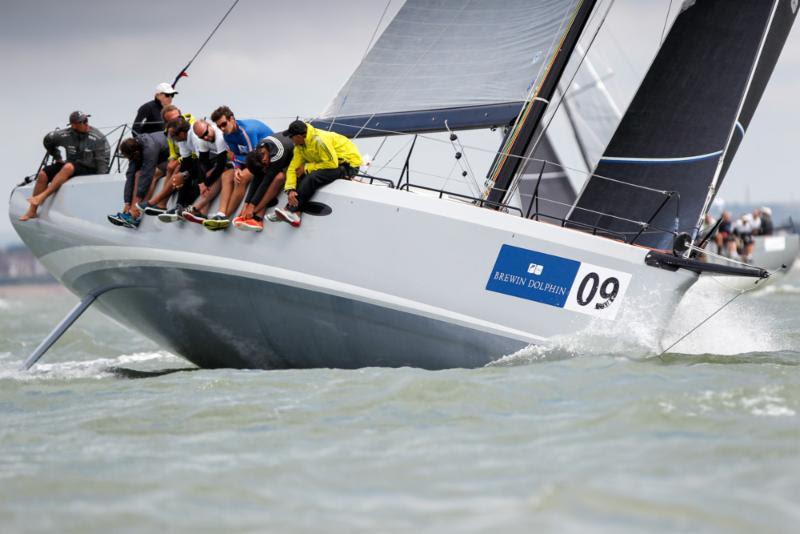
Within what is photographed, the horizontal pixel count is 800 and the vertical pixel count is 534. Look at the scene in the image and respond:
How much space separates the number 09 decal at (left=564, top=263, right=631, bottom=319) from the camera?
313 inches

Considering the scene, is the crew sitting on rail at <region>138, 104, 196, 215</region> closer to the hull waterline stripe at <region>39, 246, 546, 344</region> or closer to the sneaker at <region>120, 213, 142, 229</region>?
the sneaker at <region>120, 213, 142, 229</region>

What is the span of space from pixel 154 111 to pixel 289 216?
247 cm

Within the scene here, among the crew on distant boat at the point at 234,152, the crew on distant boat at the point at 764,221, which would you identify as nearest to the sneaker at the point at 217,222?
the crew on distant boat at the point at 234,152

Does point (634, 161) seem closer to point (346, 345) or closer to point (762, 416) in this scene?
point (346, 345)

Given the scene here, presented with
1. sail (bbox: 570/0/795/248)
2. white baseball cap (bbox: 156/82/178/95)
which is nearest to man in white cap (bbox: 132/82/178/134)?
white baseball cap (bbox: 156/82/178/95)

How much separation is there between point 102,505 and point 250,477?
0.64m

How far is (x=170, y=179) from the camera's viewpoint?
9.20 meters

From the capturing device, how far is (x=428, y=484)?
195 inches

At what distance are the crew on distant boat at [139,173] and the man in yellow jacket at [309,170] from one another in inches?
58.1

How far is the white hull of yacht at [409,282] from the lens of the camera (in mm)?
7977

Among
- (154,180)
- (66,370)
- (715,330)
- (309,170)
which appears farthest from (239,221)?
(715,330)


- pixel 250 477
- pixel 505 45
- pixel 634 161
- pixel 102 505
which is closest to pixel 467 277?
pixel 634 161

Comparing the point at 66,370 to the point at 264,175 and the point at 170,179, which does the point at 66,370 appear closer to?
the point at 170,179

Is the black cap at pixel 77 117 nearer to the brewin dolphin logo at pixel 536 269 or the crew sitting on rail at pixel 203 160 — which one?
the crew sitting on rail at pixel 203 160
